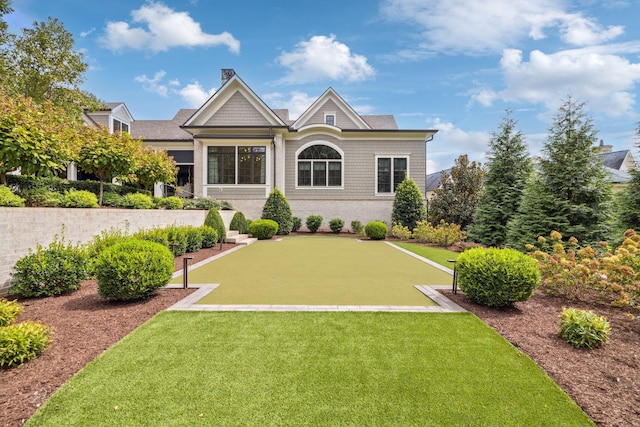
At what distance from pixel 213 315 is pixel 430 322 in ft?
10.2

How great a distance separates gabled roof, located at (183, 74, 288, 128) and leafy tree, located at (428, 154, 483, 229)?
34.3 ft

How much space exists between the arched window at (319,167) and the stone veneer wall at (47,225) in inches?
425

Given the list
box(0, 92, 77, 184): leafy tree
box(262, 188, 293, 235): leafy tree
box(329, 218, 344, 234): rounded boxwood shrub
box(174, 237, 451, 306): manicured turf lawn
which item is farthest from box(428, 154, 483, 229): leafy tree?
box(0, 92, 77, 184): leafy tree

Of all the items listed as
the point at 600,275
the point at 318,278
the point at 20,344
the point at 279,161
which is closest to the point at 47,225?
the point at 20,344

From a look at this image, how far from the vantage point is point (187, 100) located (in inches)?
922

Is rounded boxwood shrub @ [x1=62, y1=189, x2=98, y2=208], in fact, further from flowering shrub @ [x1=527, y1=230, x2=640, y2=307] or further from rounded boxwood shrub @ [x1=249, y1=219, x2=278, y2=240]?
flowering shrub @ [x1=527, y1=230, x2=640, y2=307]

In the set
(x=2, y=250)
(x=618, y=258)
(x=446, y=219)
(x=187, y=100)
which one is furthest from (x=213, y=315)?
(x=187, y=100)

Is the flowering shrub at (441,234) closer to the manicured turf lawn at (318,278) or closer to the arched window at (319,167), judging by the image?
the manicured turf lawn at (318,278)

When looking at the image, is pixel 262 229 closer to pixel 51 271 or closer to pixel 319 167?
pixel 319 167

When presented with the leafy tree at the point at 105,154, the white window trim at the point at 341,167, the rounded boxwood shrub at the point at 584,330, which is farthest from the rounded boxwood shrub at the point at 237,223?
the rounded boxwood shrub at the point at 584,330

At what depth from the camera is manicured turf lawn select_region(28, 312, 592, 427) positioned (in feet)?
7.79

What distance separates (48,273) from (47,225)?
1.56m

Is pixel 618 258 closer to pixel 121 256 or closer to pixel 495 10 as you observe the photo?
pixel 495 10

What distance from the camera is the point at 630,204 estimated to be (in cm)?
847
